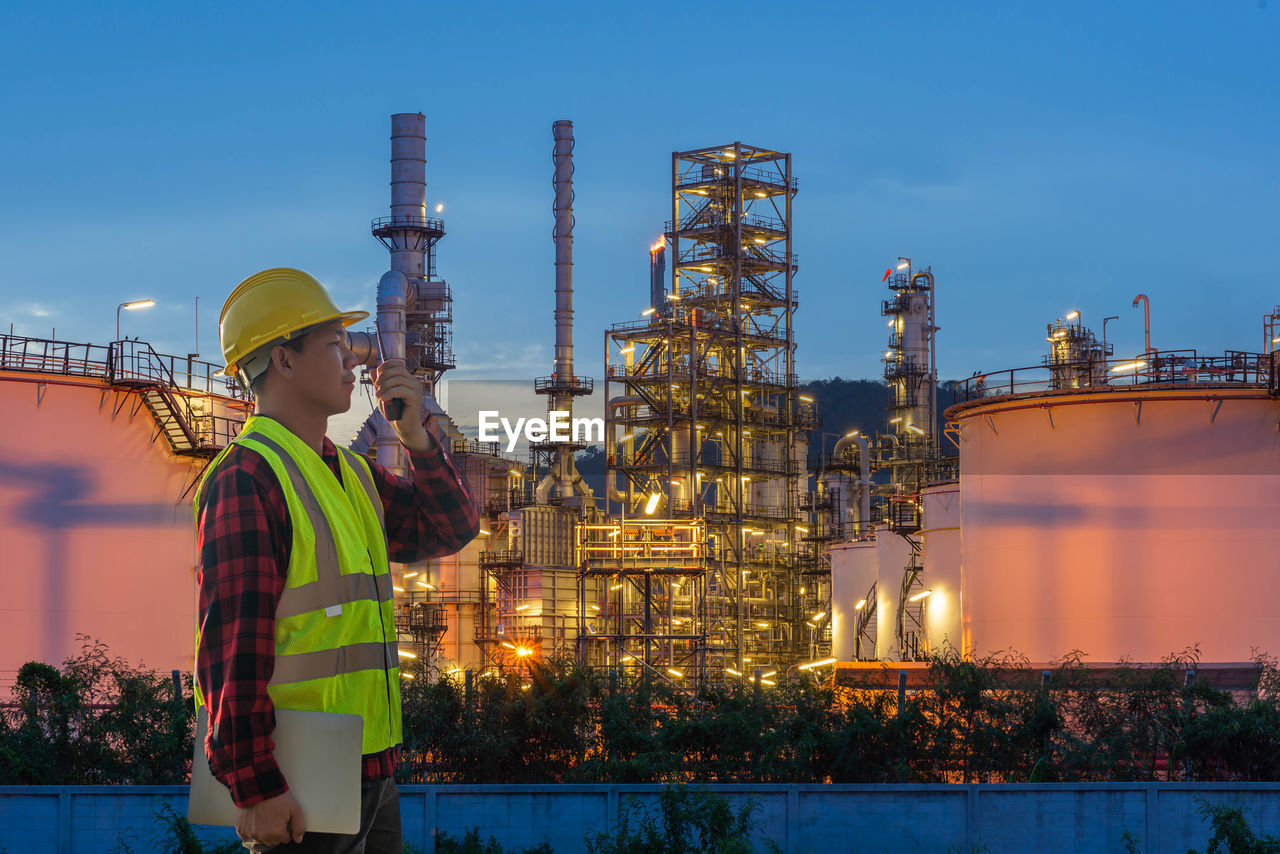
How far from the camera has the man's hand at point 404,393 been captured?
4867mm

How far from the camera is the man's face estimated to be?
4633mm

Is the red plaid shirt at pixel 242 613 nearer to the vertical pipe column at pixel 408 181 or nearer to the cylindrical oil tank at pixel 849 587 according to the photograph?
the cylindrical oil tank at pixel 849 587

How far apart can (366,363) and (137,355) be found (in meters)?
29.6

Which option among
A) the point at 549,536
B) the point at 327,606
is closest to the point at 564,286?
the point at 549,536

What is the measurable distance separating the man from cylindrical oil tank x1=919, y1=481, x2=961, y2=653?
1448 inches

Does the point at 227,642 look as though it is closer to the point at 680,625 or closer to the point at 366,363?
the point at 366,363

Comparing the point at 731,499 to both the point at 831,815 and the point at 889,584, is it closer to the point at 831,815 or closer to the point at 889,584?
the point at 889,584

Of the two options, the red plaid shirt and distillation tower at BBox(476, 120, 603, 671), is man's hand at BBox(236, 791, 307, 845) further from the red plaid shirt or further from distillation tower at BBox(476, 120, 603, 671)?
distillation tower at BBox(476, 120, 603, 671)

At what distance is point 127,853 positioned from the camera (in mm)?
12609

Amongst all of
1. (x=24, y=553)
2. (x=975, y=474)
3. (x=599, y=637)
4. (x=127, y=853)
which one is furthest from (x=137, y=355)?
(x=127, y=853)

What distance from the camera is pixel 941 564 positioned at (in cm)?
4141

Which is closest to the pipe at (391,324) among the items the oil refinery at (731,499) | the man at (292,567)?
the oil refinery at (731,499)

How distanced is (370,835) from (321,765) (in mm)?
535

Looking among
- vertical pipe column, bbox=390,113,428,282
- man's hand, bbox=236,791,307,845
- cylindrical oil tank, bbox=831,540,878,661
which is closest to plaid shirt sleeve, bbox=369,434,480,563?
man's hand, bbox=236,791,307,845
